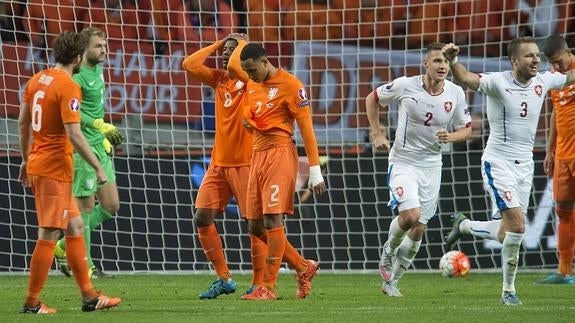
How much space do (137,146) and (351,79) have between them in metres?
2.43

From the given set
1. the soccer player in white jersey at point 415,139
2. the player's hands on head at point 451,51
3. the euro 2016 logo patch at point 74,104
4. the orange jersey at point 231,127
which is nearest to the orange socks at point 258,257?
the orange jersey at point 231,127

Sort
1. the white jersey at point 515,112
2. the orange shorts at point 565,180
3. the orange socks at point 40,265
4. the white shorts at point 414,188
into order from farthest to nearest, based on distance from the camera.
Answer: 1. the orange shorts at point 565,180
2. the white shorts at point 414,188
3. the white jersey at point 515,112
4. the orange socks at point 40,265

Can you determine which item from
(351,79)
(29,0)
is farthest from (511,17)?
(29,0)

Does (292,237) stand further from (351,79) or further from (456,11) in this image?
(456,11)

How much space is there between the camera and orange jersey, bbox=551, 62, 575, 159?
1205 centimetres

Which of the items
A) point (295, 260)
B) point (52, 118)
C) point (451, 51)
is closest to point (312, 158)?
point (295, 260)

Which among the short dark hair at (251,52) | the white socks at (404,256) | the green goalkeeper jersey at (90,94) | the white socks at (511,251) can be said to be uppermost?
the short dark hair at (251,52)

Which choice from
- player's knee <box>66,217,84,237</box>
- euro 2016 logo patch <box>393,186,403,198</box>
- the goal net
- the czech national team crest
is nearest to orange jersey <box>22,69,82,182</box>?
player's knee <box>66,217,84,237</box>

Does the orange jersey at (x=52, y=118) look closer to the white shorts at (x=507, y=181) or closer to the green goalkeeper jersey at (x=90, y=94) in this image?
the green goalkeeper jersey at (x=90, y=94)

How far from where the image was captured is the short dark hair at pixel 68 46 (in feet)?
27.6

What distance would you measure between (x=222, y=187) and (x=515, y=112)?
7.48 feet

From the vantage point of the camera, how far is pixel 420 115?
413 inches

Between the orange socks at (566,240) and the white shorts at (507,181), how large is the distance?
2183mm

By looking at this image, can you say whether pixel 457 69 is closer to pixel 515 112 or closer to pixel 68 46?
pixel 515 112
